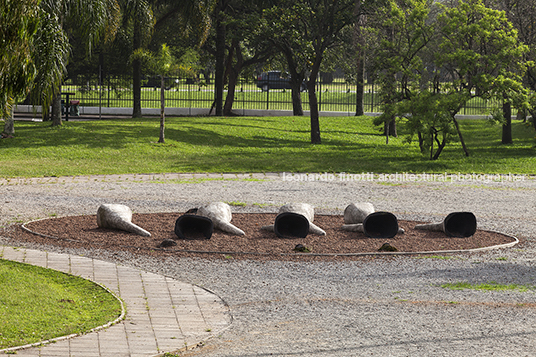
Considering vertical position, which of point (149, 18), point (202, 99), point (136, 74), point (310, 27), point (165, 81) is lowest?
point (202, 99)

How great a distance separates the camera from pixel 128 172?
16000 mm

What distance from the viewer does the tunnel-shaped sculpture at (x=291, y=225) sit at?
29.8 ft

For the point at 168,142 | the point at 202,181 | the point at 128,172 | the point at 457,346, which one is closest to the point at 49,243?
the point at 457,346

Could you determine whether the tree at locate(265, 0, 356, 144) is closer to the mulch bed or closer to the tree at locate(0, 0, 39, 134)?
the mulch bed

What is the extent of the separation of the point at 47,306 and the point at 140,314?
81 cm

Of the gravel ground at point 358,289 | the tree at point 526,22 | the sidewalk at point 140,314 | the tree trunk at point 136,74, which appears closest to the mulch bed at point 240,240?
the gravel ground at point 358,289

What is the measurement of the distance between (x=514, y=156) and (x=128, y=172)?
515 inches

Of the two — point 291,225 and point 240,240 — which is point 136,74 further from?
point 240,240

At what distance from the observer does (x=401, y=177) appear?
1620 centimetres

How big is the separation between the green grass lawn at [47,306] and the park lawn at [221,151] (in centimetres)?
928

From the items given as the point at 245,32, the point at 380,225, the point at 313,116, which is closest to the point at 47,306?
the point at 380,225

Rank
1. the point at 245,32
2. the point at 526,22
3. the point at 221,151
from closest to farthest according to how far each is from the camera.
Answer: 1. the point at 221,151
2. the point at 245,32
3. the point at 526,22

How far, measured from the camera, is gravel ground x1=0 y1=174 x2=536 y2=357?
5207 millimetres

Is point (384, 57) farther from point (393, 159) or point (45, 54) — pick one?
point (45, 54)
